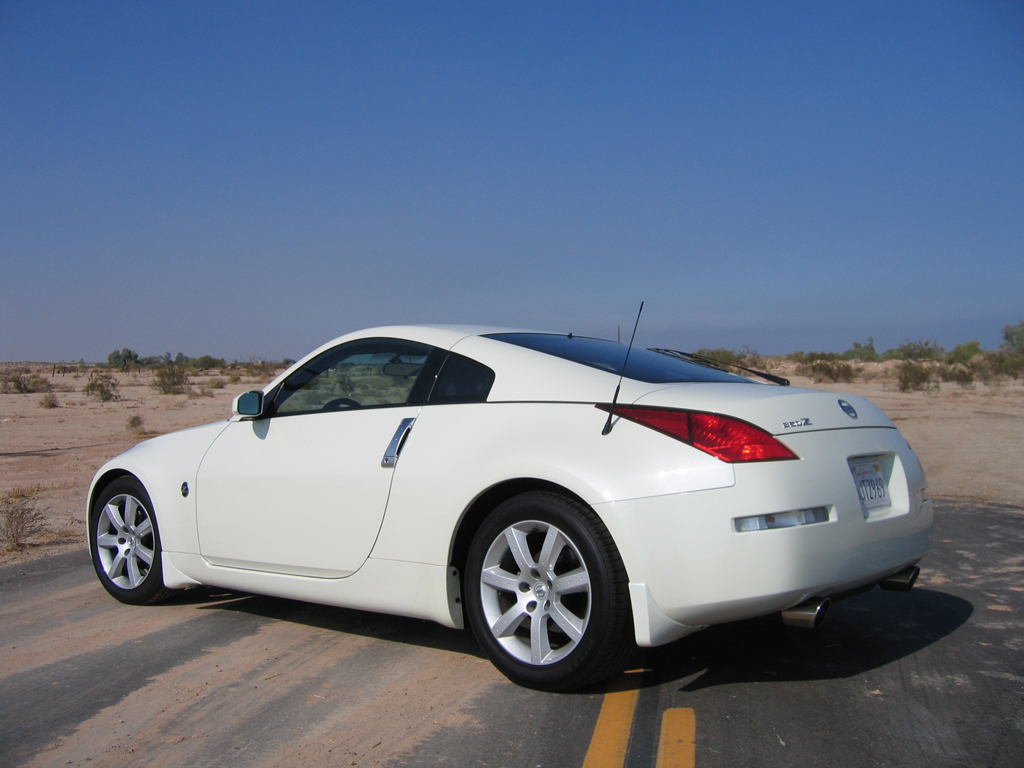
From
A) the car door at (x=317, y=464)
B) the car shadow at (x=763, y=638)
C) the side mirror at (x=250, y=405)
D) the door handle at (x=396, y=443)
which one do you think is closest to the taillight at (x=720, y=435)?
the car shadow at (x=763, y=638)

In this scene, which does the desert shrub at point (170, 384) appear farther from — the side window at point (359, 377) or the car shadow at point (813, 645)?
the car shadow at point (813, 645)

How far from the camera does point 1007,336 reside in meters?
49.7

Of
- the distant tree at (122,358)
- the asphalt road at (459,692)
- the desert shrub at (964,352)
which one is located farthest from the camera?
the distant tree at (122,358)

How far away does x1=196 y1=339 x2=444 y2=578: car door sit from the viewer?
13.6 ft

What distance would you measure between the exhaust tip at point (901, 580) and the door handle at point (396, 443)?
2.26 m

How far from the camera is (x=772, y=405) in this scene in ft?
11.5

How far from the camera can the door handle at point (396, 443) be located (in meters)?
4.05

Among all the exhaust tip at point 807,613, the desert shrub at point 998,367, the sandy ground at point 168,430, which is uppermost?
the desert shrub at point 998,367

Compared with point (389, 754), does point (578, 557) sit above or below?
above

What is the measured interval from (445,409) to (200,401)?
2837 cm

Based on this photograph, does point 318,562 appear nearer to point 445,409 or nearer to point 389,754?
point 445,409

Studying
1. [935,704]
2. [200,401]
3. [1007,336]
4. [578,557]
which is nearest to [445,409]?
[578,557]

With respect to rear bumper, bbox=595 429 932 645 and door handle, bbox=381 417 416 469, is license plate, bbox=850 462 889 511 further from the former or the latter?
door handle, bbox=381 417 416 469

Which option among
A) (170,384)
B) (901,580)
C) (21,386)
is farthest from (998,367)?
(21,386)
